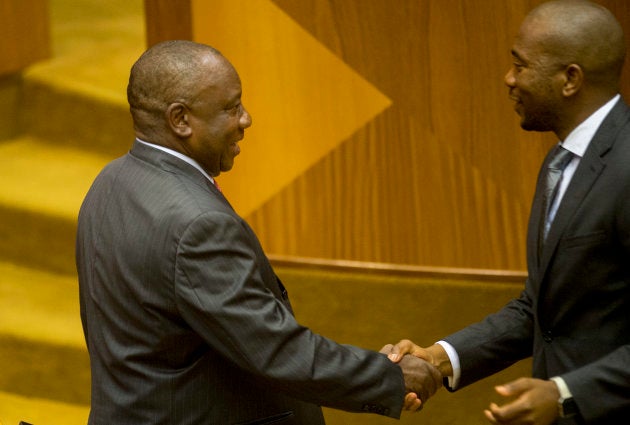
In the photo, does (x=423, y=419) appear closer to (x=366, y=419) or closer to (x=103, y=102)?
(x=366, y=419)

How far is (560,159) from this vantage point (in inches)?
90.0

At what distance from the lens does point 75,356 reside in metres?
3.91

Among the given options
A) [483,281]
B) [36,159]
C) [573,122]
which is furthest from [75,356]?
[573,122]

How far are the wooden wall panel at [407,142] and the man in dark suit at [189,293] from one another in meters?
1.12

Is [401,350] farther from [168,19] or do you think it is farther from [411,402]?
[168,19]

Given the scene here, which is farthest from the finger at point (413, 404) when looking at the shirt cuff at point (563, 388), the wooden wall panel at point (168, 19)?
the wooden wall panel at point (168, 19)

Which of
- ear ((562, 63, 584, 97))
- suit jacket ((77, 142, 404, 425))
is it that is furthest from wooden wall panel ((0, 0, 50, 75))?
ear ((562, 63, 584, 97))

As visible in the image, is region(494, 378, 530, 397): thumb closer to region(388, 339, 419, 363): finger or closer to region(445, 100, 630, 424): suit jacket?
region(445, 100, 630, 424): suit jacket

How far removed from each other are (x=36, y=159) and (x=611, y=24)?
303 centimetres

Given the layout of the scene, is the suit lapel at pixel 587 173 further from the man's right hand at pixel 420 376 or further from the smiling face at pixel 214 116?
the smiling face at pixel 214 116

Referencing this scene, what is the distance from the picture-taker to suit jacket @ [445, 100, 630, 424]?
6.93 ft

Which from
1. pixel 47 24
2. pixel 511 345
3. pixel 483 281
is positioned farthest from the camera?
pixel 47 24

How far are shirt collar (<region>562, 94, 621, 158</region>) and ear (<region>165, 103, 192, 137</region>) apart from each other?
2.59 ft

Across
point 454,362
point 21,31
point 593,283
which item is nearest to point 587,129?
point 593,283
